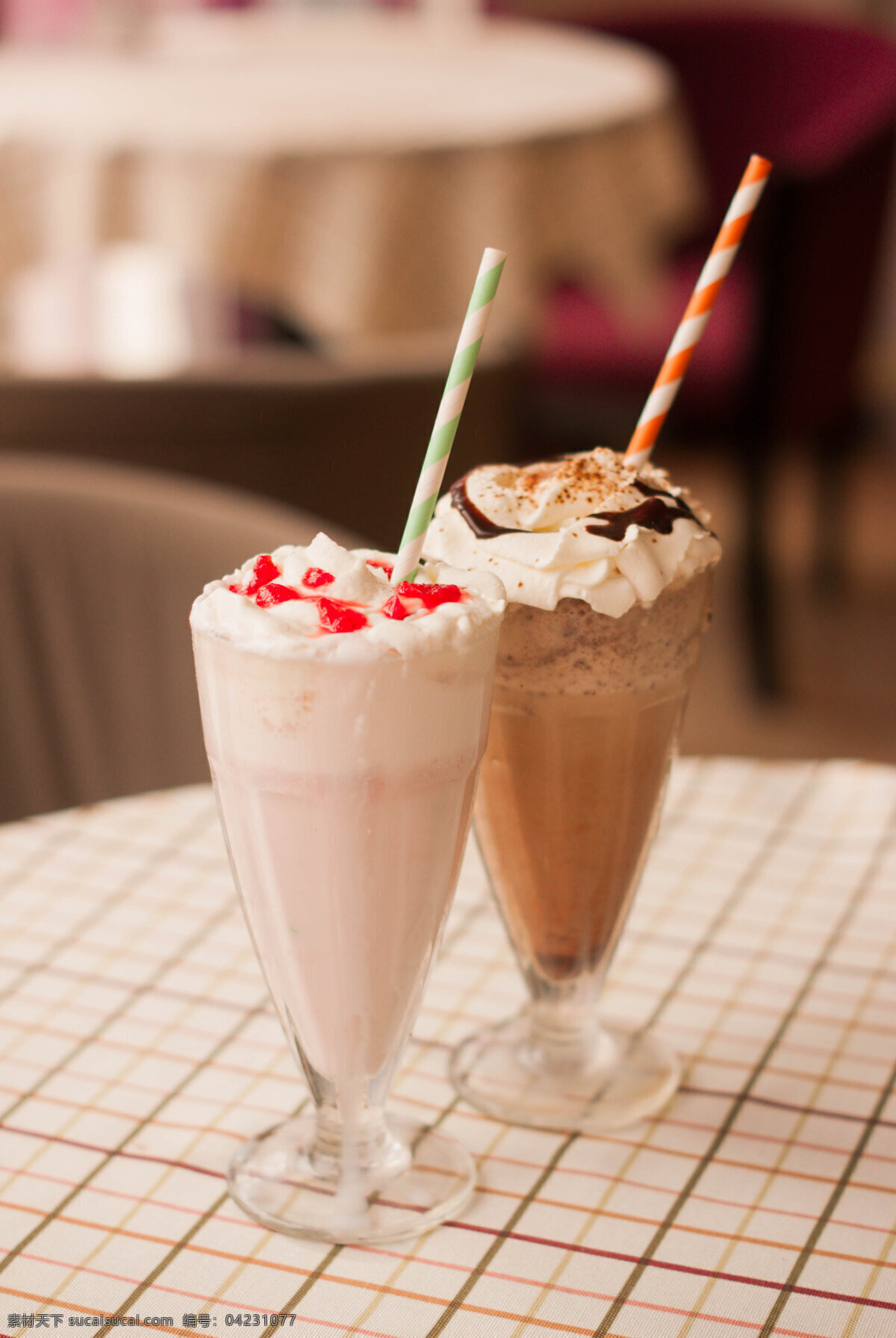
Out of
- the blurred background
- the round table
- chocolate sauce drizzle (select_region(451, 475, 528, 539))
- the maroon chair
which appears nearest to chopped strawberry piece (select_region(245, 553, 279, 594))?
chocolate sauce drizzle (select_region(451, 475, 528, 539))

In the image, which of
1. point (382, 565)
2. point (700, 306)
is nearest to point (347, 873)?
point (382, 565)

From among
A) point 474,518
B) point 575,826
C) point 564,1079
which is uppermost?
point 474,518

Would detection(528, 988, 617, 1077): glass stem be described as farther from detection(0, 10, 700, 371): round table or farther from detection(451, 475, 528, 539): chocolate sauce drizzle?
detection(0, 10, 700, 371): round table

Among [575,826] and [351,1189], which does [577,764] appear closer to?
[575,826]

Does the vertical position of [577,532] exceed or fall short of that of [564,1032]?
it exceeds it

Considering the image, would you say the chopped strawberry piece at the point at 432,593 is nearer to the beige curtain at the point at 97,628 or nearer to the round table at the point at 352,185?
the beige curtain at the point at 97,628

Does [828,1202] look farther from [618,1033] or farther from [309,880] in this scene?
[309,880]

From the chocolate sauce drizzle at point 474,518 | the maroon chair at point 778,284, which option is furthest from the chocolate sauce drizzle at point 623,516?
the maroon chair at point 778,284
